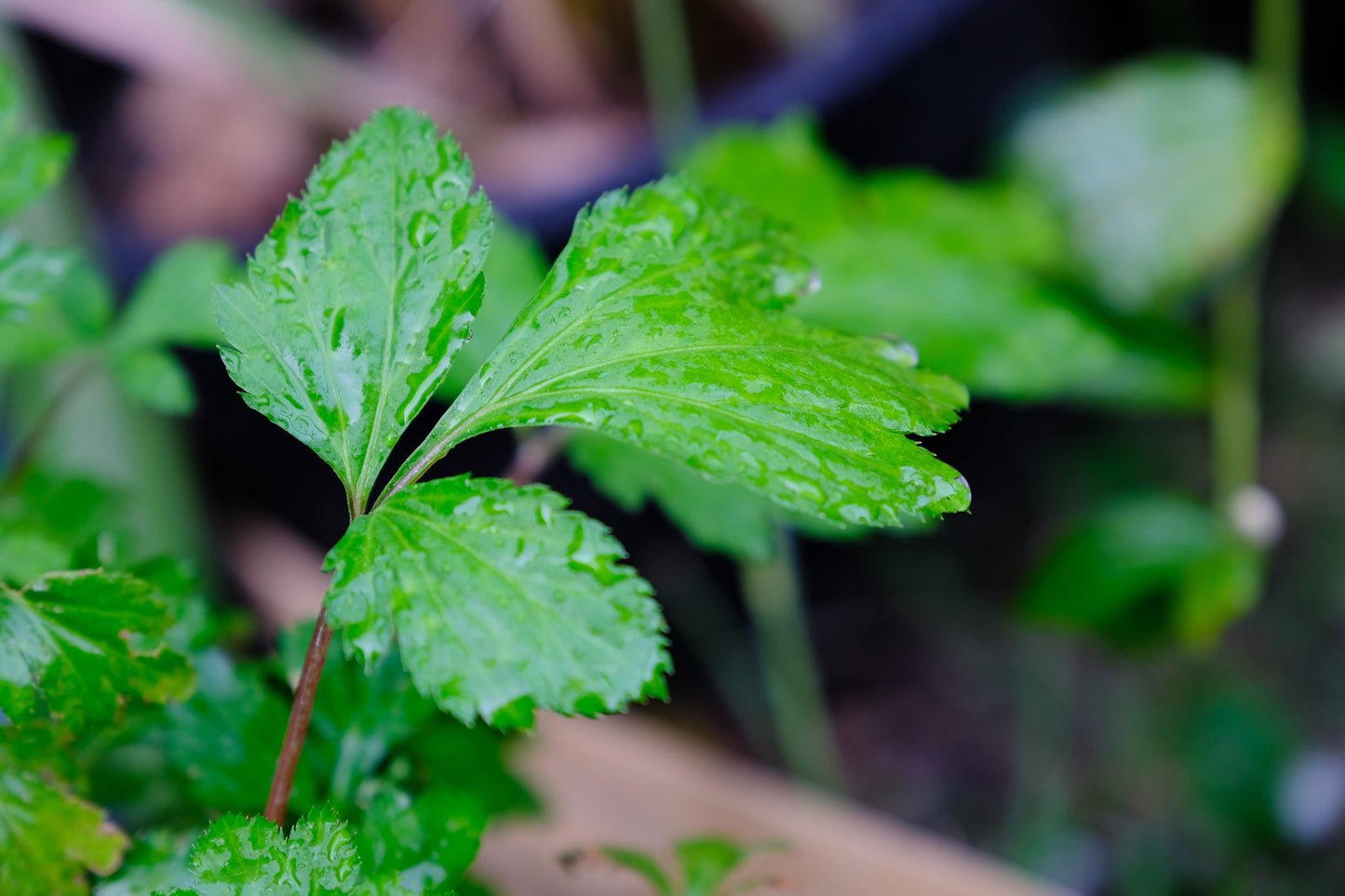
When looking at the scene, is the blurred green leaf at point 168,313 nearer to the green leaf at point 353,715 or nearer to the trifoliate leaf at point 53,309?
the trifoliate leaf at point 53,309

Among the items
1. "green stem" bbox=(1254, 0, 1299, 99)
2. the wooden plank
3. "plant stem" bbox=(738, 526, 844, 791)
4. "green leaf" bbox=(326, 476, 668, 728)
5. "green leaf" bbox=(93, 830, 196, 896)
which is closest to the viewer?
"green leaf" bbox=(326, 476, 668, 728)

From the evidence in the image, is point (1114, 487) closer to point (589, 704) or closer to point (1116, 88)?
point (1116, 88)

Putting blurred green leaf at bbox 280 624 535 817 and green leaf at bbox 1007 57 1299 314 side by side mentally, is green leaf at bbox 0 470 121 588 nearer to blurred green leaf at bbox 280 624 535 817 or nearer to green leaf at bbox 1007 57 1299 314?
blurred green leaf at bbox 280 624 535 817

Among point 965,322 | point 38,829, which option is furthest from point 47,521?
point 965,322

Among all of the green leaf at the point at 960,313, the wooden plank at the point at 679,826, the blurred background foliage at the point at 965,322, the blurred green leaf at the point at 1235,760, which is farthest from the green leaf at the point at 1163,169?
the wooden plank at the point at 679,826

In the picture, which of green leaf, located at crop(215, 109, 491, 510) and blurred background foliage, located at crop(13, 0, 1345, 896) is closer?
green leaf, located at crop(215, 109, 491, 510)

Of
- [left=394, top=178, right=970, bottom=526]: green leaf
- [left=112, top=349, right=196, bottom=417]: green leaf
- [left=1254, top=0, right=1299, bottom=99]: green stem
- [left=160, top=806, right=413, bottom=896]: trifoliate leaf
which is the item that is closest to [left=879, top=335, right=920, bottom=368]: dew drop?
[left=394, top=178, right=970, bottom=526]: green leaf

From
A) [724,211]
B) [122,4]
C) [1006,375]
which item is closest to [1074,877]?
[1006,375]
